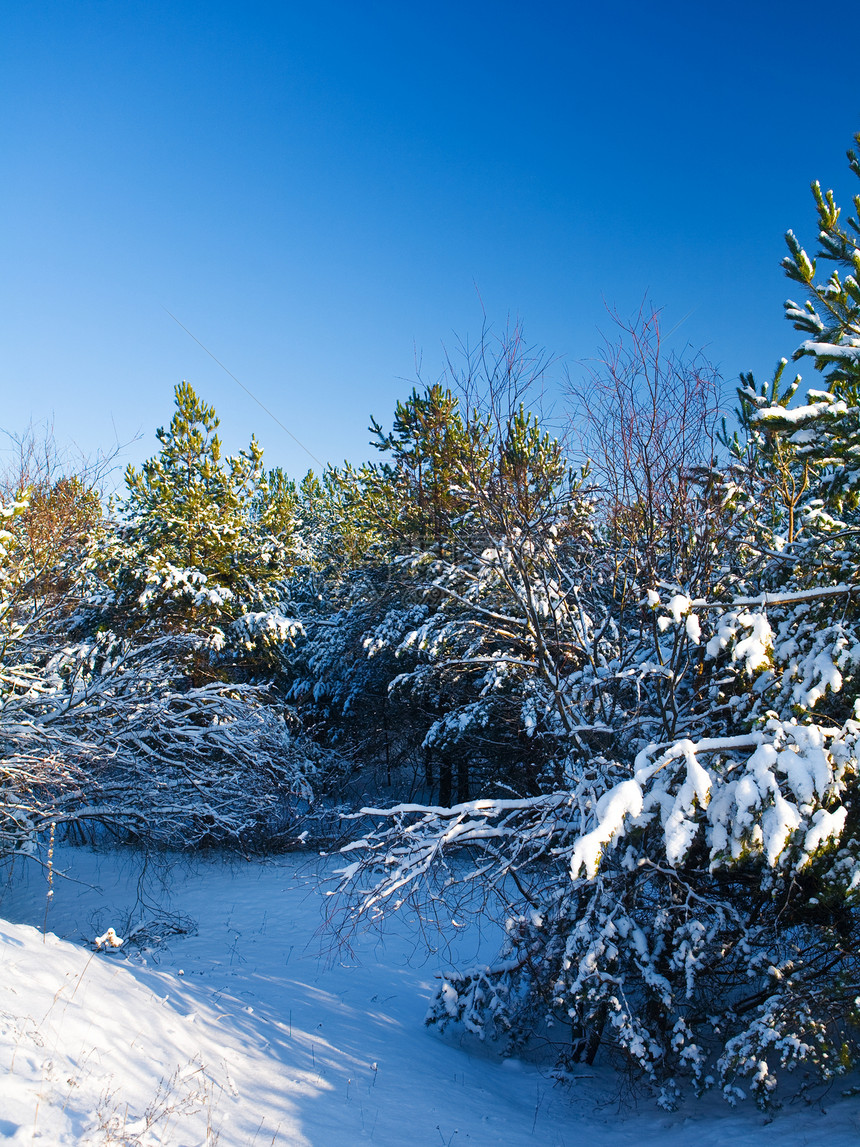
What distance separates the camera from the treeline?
14.9ft

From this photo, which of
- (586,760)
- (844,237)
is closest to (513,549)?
(586,760)

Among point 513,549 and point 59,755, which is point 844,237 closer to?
point 513,549

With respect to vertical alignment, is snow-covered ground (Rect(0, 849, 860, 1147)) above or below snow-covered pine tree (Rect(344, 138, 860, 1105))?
below

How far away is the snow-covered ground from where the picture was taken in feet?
12.4

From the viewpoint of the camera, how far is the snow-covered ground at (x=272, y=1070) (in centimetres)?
378

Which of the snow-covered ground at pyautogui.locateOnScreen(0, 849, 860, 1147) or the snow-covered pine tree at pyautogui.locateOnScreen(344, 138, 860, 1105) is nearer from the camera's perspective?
the snow-covered ground at pyautogui.locateOnScreen(0, 849, 860, 1147)

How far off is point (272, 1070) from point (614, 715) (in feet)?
14.6

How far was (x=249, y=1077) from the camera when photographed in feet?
16.1

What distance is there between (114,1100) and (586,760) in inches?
176

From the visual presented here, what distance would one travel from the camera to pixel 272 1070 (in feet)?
16.9

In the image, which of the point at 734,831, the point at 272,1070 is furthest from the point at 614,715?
the point at 272,1070

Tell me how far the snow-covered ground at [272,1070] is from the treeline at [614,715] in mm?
393

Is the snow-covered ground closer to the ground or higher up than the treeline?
closer to the ground

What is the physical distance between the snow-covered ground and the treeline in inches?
15.5
